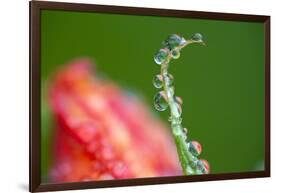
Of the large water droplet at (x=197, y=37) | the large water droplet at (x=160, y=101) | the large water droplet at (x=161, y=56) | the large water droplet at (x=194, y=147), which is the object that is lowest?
the large water droplet at (x=194, y=147)

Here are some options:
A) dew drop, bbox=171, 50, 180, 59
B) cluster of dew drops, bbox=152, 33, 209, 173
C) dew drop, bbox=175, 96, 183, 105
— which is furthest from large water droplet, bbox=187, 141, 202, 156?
dew drop, bbox=171, 50, 180, 59

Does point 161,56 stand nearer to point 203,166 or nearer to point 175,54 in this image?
point 175,54

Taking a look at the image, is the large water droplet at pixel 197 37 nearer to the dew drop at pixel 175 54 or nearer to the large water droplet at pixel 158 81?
the dew drop at pixel 175 54

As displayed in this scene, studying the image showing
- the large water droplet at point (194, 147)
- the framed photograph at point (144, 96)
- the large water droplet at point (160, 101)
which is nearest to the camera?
the framed photograph at point (144, 96)

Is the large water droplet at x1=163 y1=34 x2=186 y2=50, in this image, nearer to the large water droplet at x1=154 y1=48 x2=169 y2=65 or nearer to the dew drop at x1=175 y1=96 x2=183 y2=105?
the large water droplet at x1=154 y1=48 x2=169 y2=65

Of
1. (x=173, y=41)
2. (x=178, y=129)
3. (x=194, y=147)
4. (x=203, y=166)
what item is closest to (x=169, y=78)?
(x=173, y=41)

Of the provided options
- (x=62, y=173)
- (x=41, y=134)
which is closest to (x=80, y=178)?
(x=62, y=173)

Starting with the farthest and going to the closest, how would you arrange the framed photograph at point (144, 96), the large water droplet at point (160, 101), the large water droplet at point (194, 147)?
the large water droplet at point (194, 147) < the large water droplet at point (160, 101) < the framed photograph at point (144, 96)

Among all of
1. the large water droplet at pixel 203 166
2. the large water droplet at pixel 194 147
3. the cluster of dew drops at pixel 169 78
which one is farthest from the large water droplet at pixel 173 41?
the large water droplet at pixel 203 166
